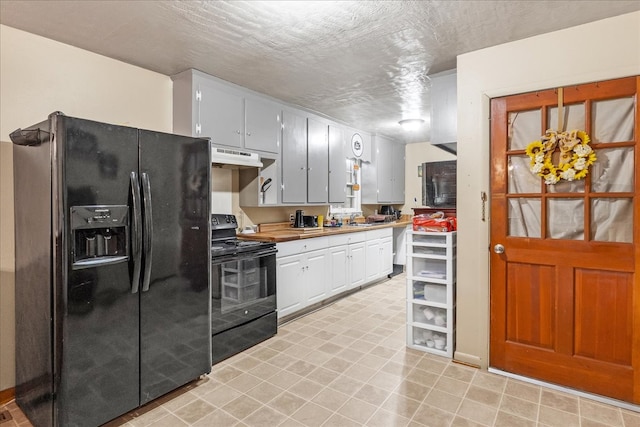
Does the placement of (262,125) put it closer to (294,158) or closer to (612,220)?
(294,158)

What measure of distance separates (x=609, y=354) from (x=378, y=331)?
5.94 feet

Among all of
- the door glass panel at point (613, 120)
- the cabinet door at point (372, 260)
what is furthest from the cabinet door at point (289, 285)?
the door glass panel at point (613, 120)

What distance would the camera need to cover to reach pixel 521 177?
252 centimetres

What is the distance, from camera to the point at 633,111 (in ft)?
7.09

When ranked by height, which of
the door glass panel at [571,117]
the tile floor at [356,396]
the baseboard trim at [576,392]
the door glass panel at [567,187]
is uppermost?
the door glass panel at [571,117]

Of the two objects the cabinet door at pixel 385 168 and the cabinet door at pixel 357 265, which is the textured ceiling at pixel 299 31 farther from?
the cabinet door at pixel 385 168

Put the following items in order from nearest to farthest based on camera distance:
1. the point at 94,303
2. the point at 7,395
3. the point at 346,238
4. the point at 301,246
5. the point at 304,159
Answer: the point at 94,303, the point at 7,395, the point at 301,246, the point at 304,159, the point at 346,238

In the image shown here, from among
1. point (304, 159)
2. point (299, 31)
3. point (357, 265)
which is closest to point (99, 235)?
point (299, 31)

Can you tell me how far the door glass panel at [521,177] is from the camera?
2.47m

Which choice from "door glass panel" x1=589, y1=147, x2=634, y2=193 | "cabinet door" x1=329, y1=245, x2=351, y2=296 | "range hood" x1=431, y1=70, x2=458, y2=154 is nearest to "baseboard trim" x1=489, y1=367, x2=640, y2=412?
"door glass panel" x1=589, y1=147, x2=634, y2=193

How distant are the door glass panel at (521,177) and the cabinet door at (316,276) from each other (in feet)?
7.07

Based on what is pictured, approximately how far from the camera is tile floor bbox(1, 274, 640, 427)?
6.80ft

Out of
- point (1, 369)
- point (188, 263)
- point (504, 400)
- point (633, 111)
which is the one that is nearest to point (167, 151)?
point (188, 263)

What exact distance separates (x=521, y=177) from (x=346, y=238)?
2.36m
